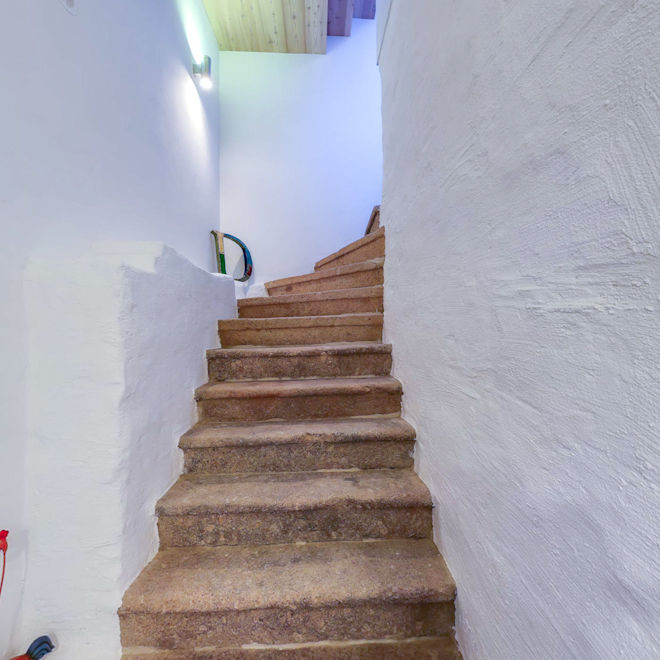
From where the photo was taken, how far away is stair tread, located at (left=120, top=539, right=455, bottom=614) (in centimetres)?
83

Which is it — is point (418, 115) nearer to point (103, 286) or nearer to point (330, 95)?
point (103, 286)

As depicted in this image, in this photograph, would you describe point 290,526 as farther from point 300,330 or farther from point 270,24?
point 270,24

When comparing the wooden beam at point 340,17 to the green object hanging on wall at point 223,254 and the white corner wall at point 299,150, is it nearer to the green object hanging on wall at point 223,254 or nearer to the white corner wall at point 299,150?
the white corner wall at point 299,150

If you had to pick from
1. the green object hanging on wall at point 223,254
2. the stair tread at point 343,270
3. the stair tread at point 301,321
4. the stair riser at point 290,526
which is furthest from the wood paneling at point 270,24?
the stair riser at point 290,526

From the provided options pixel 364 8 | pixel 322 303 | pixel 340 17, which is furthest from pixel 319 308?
pixel 364 8

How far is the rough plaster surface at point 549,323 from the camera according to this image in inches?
15.2

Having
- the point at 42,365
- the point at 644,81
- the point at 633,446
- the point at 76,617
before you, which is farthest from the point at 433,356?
the point at 76,617

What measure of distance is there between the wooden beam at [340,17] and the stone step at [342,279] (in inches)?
111

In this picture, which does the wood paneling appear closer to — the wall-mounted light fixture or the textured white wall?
the wall-mounted light fixture

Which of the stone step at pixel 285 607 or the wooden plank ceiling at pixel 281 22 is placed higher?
the wooden plank ceiling at pixel 281 22

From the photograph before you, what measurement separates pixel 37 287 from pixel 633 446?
1.32 m

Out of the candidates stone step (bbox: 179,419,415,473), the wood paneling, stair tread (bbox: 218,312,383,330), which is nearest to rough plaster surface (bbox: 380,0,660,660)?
stone step (bbox: 179,419,415,473)

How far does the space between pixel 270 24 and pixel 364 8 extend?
1.15m

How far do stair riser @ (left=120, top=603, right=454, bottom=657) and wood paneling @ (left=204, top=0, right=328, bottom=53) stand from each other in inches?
163
